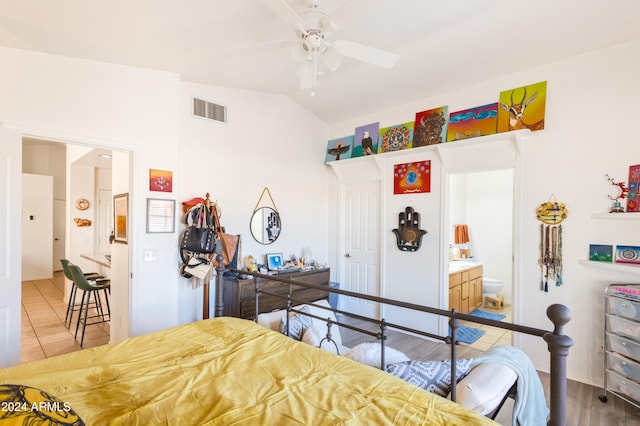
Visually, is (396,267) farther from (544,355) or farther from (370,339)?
(544,355)

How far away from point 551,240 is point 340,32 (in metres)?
2.69

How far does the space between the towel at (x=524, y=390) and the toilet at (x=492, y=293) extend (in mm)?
3800

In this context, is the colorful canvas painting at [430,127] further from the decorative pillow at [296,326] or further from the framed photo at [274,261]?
the decorative pillow at [296,326]

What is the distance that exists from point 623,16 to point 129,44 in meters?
3.74

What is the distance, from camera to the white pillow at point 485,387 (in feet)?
4.17

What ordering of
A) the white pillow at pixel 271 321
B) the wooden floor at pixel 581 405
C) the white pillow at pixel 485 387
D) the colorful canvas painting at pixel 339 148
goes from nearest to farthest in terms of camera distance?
the white pillow at pixel 485 387 < the wooden floor at pixel 581 405 < the white pillow at pixel 271 321 < the colorful canvas painting at pixel 339 148

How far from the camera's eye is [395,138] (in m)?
4.04

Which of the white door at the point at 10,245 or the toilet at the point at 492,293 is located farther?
the toilet at the point at 492,293

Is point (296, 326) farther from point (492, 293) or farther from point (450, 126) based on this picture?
point (492, 293)

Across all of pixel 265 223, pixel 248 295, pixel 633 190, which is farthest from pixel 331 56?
pixel 633 190

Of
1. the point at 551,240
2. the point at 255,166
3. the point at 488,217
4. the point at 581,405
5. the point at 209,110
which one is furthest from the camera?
the point at 488,217

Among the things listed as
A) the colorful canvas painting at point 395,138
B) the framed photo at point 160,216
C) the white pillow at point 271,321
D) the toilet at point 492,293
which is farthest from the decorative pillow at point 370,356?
the toilet at point 492,293

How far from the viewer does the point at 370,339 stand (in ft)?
12.4

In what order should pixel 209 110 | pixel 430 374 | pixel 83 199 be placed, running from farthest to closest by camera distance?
pixel 83 199, pixel 209 110, pixel 430 374
